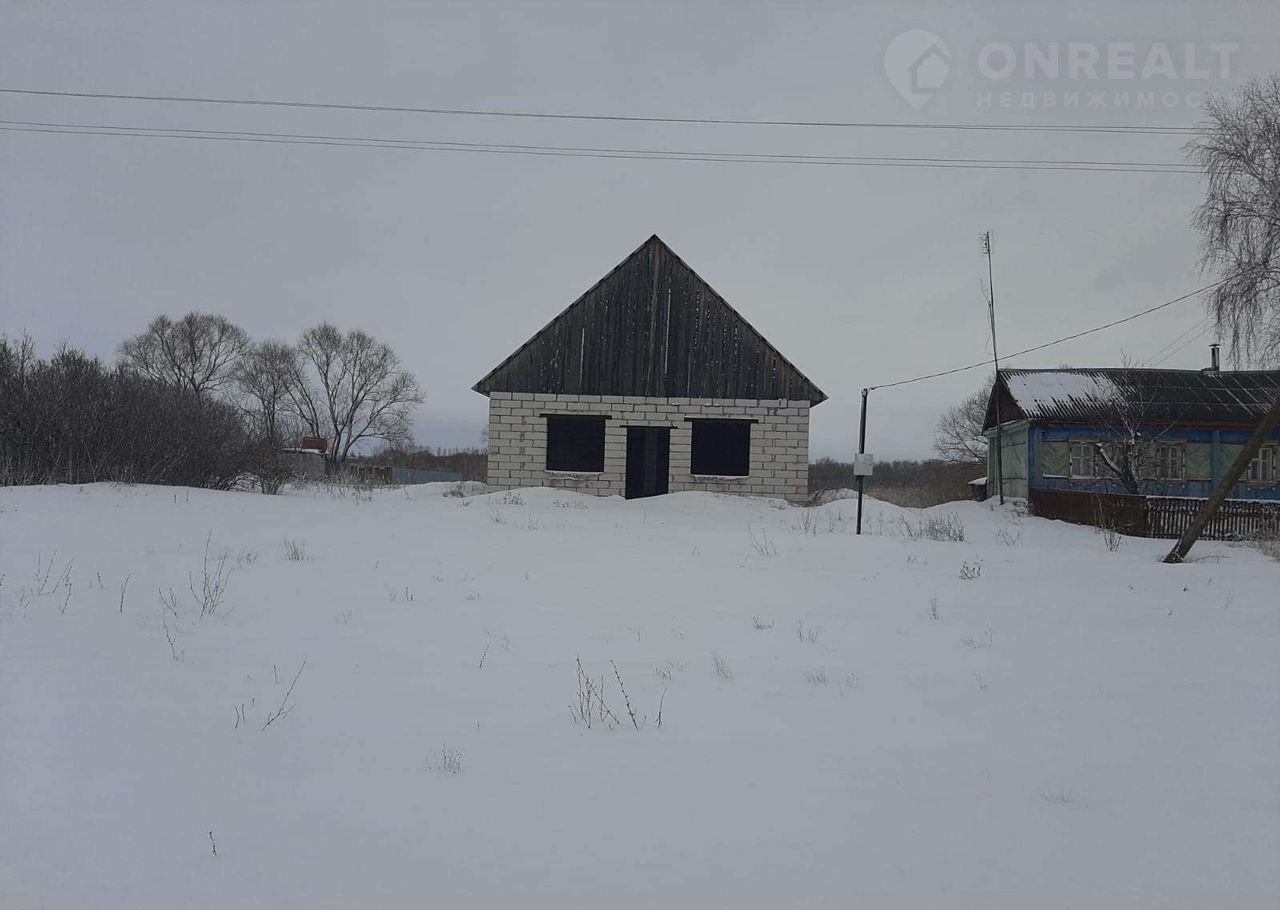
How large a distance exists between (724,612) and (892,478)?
2334 inches

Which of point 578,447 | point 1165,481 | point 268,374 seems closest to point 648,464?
point 578,447

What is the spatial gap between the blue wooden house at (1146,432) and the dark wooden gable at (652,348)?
9.87 m

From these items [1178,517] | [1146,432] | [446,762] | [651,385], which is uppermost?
[651,385]

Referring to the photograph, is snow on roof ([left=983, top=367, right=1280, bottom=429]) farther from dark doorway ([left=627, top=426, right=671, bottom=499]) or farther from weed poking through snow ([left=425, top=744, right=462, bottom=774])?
weed poking through snow ([left=425, top=744, right=462, bottom=774])

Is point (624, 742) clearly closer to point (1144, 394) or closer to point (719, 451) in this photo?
point (719, 451)

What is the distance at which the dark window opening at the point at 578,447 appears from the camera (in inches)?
802

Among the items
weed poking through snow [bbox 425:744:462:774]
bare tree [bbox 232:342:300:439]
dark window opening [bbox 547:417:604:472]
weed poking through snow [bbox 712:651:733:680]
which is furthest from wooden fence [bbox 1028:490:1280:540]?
bare tree [bbox 232:342:300:439]

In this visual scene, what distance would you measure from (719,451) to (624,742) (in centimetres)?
1787

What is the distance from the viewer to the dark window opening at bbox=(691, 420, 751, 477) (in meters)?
21.1

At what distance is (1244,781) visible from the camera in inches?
138

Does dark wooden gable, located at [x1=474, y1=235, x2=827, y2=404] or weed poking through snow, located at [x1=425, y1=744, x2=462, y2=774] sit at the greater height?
dark wooden gable, located at [x1=474, y1=235, x2=827, y2=404]

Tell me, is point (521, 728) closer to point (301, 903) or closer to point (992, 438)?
point (301, 903)

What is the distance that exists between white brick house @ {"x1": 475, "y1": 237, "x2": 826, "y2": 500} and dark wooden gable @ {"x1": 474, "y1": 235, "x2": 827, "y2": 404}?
0.02 meters

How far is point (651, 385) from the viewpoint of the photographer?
18984 millimetres
